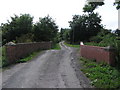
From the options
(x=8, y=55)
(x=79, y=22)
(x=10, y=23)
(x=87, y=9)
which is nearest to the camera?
(x=8, y=55)

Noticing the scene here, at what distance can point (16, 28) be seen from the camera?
29.9 meters

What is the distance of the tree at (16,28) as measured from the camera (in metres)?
29.8

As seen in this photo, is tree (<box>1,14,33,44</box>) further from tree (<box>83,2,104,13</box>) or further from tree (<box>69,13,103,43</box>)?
tree (<box>69,13,103,43</box>)

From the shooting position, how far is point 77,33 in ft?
188

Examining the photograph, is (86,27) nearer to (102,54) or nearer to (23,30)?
(23,30)

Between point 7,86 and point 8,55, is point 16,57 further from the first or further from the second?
point 7,86

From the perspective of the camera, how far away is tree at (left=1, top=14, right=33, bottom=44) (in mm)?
29844

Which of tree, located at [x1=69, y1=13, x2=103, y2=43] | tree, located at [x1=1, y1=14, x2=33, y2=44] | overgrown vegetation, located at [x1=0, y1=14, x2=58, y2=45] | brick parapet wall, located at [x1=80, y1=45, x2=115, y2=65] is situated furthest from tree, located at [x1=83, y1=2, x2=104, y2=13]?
tree, located at [x1=69, y1=13, x2=103, y2=43]

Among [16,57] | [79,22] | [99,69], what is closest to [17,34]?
[16,57]

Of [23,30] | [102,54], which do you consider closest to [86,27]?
[23,30]

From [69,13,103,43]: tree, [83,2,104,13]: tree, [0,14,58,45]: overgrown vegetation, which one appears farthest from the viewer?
[69,13,103,43]: tree

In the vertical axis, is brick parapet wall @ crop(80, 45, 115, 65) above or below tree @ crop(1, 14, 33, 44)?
below

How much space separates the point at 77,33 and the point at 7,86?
5105cm

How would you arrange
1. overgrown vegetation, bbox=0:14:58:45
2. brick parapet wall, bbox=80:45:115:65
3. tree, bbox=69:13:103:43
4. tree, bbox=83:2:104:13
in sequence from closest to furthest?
1. brick parapet wall, bbox=80:45:115:65
2. tree, bbox=83:2:104:13
3. overgrown vegetation, bbox=0:14:58:45
4. tree, bbox=69:13:103:43
